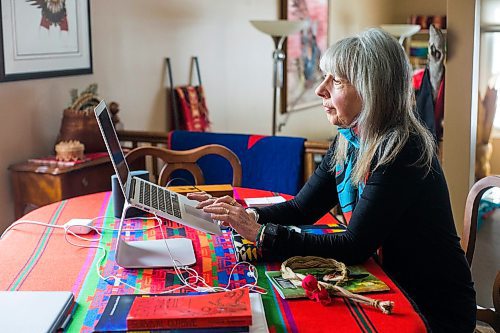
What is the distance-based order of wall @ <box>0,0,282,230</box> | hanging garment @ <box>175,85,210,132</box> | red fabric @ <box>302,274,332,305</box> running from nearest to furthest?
red fabric @ <box>302,274,332,305</box>, wall @ <box>0,0,282,230</box>, hanging garment @ <box>175,85,210,132</box>

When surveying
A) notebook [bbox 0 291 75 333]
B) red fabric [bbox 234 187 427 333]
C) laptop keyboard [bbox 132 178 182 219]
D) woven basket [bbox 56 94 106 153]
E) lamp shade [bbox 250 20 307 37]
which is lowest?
red fabric [bbox 234 187 427 333]

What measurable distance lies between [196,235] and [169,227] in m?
0.12

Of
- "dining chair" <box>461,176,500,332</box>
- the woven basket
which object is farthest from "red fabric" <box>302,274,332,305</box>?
the woven basket

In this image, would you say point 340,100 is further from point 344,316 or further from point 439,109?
point 439,109

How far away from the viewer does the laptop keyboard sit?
1.76 metres

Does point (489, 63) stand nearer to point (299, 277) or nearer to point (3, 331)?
point (299, 277)

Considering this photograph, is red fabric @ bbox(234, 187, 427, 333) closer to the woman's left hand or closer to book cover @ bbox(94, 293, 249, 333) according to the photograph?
book cover @ bbox(94, 293, 249, 333)

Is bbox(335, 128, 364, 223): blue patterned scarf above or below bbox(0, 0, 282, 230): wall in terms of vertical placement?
below

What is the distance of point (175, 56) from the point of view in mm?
4375

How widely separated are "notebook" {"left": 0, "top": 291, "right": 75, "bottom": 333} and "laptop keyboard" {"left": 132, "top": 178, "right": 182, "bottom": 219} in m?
0.34

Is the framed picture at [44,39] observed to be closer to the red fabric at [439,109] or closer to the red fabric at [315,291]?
the red fabric at [439,109]

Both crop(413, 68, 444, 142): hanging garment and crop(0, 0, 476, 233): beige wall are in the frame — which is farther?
crop(413, 68, 444, 142): hanging garment

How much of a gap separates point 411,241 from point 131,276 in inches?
27.0

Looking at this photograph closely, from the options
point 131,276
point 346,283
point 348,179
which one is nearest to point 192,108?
point 348,179
